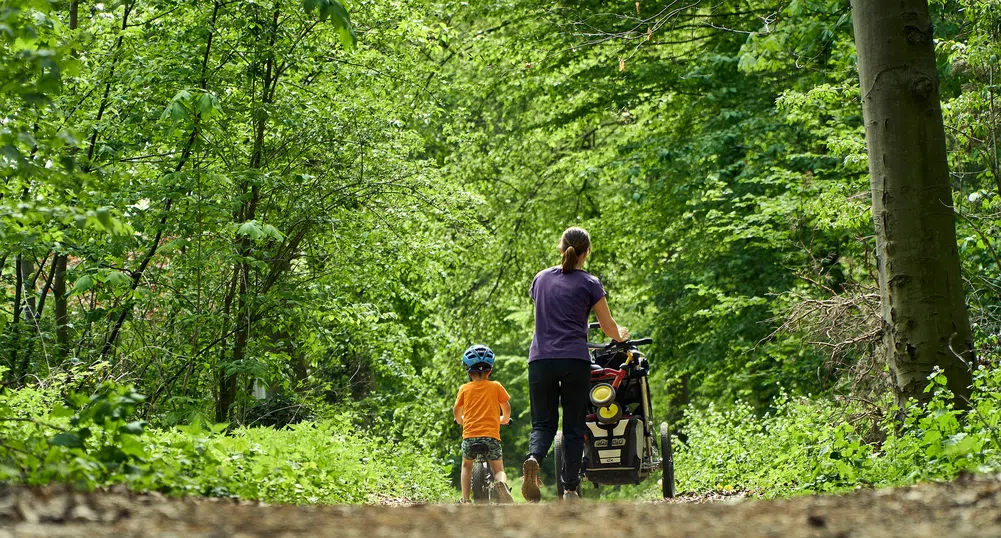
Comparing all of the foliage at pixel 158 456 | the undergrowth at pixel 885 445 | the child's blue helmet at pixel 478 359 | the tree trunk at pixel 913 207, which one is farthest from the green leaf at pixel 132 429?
the tree trunk at pixel 913 207

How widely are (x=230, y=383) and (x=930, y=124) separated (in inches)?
285

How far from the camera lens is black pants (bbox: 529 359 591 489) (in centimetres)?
740

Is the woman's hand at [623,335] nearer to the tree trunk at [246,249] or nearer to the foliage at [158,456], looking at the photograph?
the foliage at [158,456]

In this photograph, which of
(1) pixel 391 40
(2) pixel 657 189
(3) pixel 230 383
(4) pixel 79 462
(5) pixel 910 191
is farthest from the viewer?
(2) pixel 657 189

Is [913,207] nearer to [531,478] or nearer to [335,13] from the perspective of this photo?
[531,478]

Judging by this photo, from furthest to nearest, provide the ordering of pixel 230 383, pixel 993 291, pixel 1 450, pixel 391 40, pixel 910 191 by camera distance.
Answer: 1. pixel 391 40
2. pixel 230 383
3. pixel 993 291
4. pixel 910 191
5. pixel 1 450

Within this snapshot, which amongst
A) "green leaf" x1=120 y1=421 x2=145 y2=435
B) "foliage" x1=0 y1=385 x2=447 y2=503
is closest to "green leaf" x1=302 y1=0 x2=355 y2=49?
"foliage" x1=0 y1=385 x2=447 y2=503

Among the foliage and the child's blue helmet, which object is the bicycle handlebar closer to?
the child's blue helmet

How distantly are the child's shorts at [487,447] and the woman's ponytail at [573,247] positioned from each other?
2.01 m

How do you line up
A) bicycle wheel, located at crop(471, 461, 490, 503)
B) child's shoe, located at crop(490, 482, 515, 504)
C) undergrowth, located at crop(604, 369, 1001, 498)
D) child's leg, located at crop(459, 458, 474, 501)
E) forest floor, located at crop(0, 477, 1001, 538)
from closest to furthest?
1. forest floor, located at crop(0, 477, 1001, 538)
2. undergrowth, located at crop(604, 369, 1001, 498)
3. child's shoe, located at crop(490, 482, 515, 504)
4. bicycle wheel, located at crop(471, 461, 490, 503)
5. child's leg, located at crop(459, 458, 474, 501)

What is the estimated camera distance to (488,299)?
22.4 meters

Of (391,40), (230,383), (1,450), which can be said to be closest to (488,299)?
(391,40)

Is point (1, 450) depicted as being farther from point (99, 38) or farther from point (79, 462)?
point (99, 38)

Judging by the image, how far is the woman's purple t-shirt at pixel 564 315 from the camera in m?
7.41
